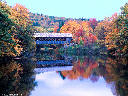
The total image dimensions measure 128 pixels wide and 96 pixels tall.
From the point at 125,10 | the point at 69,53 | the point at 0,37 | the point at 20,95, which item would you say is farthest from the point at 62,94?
the point at 69,53

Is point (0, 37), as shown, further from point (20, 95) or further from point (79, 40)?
point (79, 40)

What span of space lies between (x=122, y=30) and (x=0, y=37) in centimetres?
2206

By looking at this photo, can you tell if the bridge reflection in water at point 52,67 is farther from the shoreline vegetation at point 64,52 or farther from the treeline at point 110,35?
the treeline at point 110,35

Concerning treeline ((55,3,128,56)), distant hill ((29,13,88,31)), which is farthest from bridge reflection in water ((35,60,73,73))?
distant hill ((29,13,88,31))

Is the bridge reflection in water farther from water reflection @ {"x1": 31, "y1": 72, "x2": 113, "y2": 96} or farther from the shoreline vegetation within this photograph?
water reflection @ {"x1": 31, "y1": 72, "x2": 113, "y2": 96}

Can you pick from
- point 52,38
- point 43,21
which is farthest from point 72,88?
point 43,21

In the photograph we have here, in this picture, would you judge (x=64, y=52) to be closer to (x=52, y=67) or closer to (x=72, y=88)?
(x=52, y=67)

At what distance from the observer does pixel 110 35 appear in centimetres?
3825

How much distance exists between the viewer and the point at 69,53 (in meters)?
42.1

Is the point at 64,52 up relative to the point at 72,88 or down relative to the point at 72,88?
down

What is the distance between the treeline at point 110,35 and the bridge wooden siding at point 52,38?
6.84 feet

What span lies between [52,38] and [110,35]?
49.4ft

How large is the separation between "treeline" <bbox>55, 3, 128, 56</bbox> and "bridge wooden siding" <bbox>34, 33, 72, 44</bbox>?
2.09m

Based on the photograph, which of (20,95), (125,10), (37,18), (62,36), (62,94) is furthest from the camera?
(37,18)
